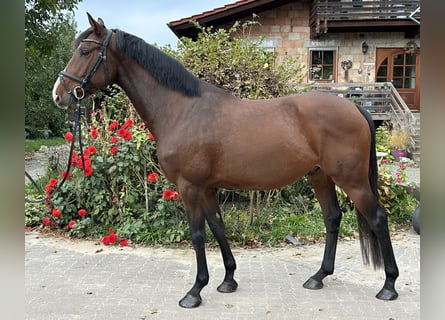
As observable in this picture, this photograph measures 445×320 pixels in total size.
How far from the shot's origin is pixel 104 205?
5.02 meters

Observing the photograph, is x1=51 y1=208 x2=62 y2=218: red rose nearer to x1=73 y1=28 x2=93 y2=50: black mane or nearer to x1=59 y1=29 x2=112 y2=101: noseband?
x1=59 y1=29 x2=112 y2=101: noseband

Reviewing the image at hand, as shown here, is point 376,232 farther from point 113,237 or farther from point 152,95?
point 113,237

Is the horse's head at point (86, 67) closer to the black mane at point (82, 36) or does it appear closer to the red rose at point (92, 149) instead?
the black mane at point (82, 36)

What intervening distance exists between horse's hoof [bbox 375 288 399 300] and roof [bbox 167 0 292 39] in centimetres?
1082

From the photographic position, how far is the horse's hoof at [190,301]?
3.08 metres

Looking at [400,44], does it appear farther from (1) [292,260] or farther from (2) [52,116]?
(2) [52,116]

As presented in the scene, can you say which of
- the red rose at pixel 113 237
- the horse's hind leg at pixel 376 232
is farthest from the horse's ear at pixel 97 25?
the red rose at pixel 113 237

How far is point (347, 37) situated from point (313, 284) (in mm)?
12943

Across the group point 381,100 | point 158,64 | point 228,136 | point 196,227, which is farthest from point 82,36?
point 381,100

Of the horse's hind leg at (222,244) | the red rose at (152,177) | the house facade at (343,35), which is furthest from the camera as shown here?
the house facade at (343,35)

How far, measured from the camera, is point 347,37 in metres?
14.5

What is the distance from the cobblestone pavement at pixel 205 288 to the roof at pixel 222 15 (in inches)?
364

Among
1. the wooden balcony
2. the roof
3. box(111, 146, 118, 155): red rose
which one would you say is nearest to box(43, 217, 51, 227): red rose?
box(111, 146, 118, 155): red rose
